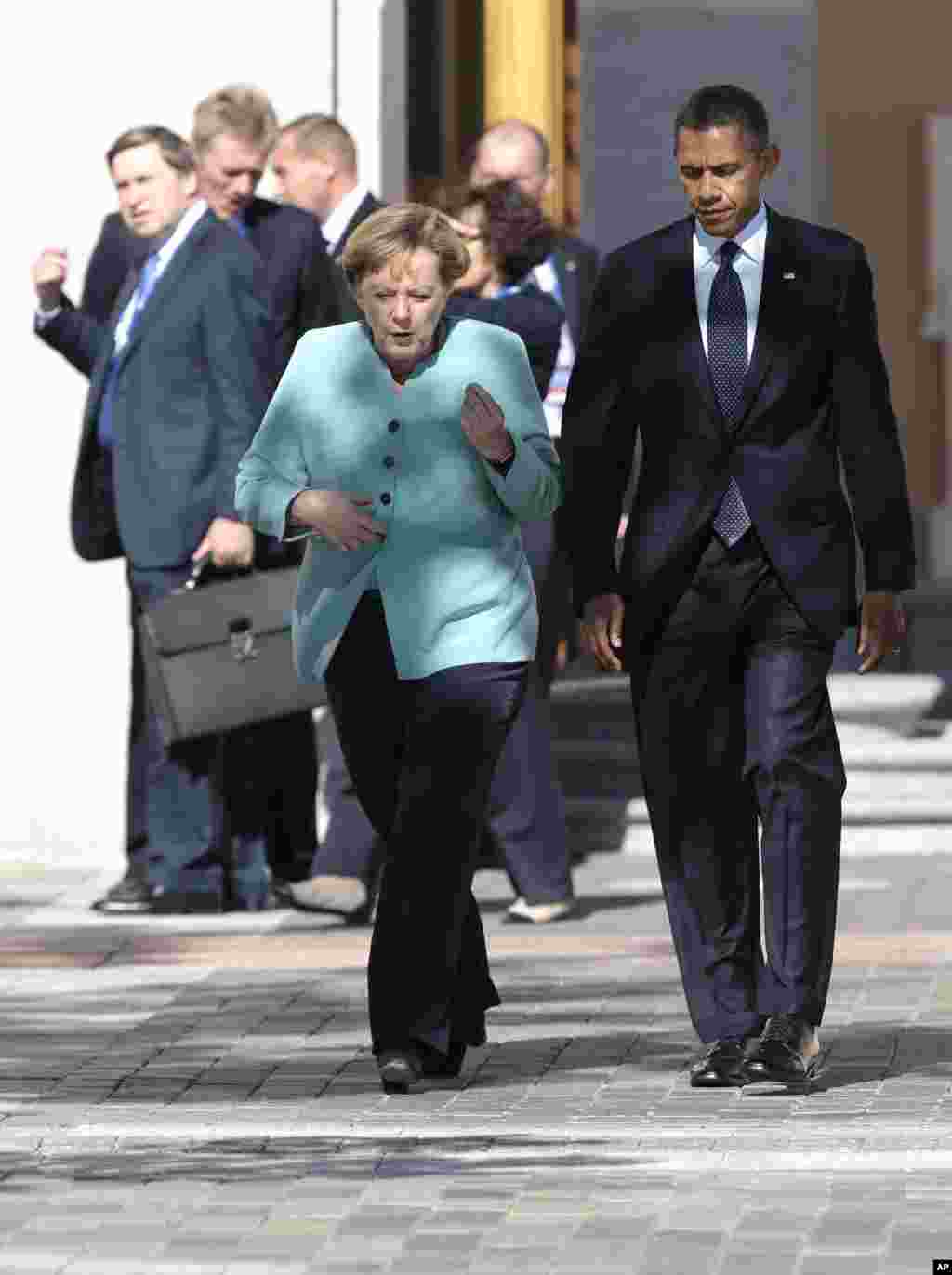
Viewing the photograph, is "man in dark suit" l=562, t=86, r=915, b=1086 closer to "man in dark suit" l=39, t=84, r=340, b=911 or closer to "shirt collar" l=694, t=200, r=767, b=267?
"shirt collar" l=694, t=200, r=767, b=267

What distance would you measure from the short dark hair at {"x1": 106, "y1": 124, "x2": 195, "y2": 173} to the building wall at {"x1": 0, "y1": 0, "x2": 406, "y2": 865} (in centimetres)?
136

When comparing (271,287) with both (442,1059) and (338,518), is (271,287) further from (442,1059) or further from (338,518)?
(442,1059)

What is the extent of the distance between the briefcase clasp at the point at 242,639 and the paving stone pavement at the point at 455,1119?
2.26 feet

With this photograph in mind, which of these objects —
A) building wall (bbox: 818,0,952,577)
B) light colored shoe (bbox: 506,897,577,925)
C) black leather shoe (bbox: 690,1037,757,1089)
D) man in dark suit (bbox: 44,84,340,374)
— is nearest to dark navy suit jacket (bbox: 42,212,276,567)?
man in dark suit (bbox: 44,84,340,374)

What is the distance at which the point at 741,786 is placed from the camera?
8375 millimetres

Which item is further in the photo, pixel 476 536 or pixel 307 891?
pixel 307 891

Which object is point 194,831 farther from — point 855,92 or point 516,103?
point 855,92

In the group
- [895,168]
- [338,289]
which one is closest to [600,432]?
[338,289]

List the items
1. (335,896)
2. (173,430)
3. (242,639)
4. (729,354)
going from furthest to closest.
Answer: (173,430) < (242,639) < (335,896) < (729,354)

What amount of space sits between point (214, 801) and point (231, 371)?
1.15 meters

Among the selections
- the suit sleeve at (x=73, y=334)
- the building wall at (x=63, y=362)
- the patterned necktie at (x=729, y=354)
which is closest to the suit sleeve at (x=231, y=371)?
the suit sleeve at (x=73, y=334)

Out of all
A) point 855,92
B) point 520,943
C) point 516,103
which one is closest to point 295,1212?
point 520,943

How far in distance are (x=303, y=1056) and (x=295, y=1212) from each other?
180 cm

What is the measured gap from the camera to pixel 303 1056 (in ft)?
28.9
